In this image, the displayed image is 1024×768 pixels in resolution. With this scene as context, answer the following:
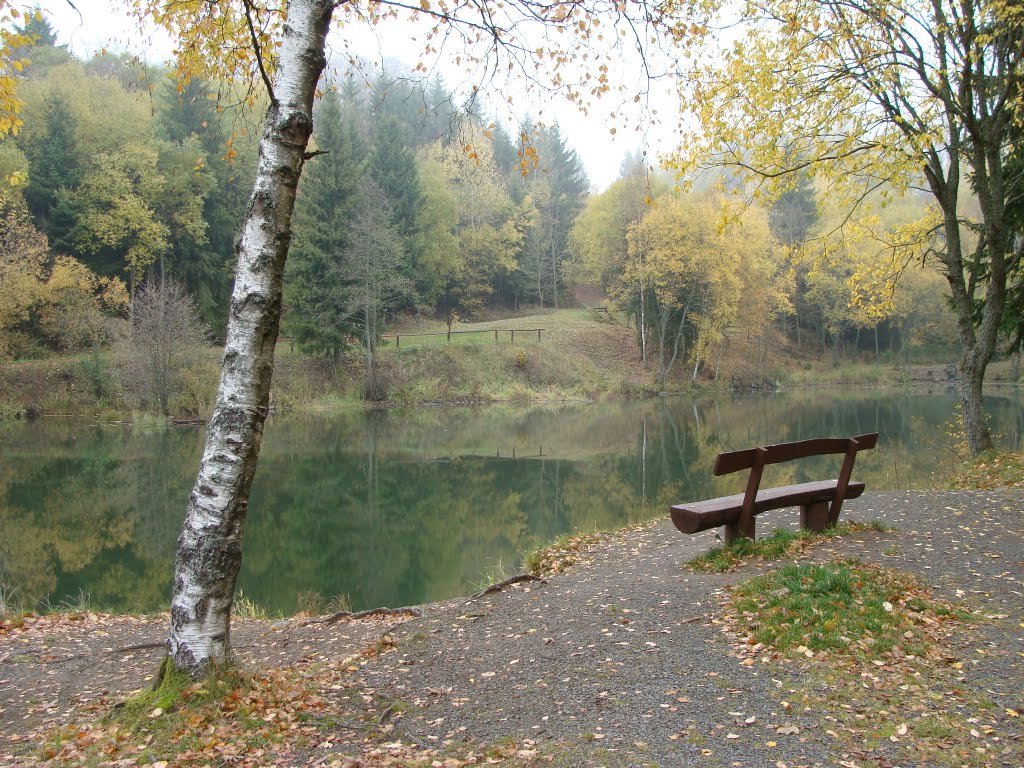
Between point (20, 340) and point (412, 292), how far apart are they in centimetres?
1642

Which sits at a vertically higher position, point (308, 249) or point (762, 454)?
point (308, 249)

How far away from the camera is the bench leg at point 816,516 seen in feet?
23.5

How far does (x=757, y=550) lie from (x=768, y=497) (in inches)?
23.2

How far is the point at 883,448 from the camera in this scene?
19531 mm

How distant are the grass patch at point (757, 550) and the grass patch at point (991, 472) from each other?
4485 mm

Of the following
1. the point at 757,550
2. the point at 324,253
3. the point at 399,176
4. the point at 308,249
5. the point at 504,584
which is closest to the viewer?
the point at 757,550

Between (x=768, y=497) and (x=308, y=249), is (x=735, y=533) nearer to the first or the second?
(x=768, y=497)

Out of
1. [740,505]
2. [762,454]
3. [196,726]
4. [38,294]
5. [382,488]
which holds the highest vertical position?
[38,294]

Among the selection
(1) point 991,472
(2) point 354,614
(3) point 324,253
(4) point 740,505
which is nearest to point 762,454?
(4) point 740,505

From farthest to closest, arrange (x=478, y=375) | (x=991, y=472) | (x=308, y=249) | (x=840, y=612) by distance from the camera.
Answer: (x=478, y=375) < (x=308, y=249) < (x=991, y=472) < (x=840, y=612)

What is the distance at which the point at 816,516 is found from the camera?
7.16 meters

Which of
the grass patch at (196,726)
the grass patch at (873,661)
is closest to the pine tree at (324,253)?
the grass patch at (873,661)

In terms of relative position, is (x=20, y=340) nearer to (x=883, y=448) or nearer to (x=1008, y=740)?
(x=883, y=448)

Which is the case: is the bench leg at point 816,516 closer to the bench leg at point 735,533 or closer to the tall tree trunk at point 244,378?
the bench leg at point 735,533
